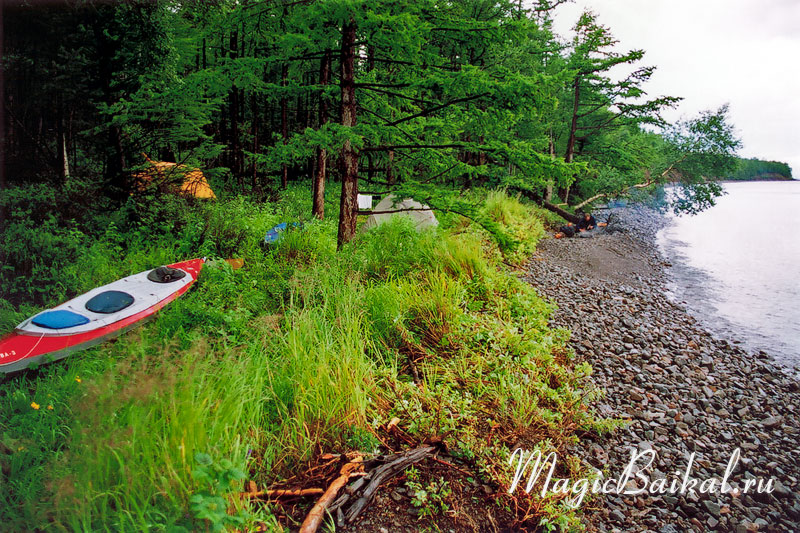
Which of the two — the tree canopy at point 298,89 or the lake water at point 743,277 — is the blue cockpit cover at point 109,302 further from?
the lake water at point 743,277

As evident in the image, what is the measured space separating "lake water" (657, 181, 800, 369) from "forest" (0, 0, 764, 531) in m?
3.57

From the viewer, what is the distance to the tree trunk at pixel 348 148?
4.77m

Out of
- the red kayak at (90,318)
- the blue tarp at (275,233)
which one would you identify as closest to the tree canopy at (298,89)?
the blue tarp at (275,233)

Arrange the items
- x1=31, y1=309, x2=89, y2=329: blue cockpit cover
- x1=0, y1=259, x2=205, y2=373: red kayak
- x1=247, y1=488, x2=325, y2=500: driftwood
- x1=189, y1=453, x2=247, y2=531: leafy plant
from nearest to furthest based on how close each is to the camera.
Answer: x1=189, y1=453, x2=247, y2=531: leafy plant < x1=247, y1=488, x2=325, y2=500: driftwood < x1=0, y1=259, x2=205, y2=373: red kayak < x1=31, y1=309, x2=89, y2=329: blue cockpit cover

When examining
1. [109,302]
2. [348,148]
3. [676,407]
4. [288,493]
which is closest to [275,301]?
[109,302]

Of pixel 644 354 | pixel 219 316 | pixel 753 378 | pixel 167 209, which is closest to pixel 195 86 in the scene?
pixel 167 209

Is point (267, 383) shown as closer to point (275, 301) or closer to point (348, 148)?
point (275, 301)

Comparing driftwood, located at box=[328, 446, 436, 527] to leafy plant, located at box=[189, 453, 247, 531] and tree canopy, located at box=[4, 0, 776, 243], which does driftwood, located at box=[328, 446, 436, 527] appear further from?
tree canopy, located at box=[4, 0, 776, 243]

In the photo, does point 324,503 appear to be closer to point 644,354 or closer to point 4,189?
point 644,354

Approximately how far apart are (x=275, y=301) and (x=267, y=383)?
1775 mm

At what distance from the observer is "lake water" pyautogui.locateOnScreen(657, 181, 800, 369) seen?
5914 mm

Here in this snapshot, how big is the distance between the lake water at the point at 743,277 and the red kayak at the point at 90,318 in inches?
306

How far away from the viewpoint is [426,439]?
7.93 ft

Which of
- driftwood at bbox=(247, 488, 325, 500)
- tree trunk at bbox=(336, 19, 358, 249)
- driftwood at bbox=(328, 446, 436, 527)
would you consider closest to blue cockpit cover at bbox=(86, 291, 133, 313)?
tree trunk at bbox=(336, 19, 358, 249)
